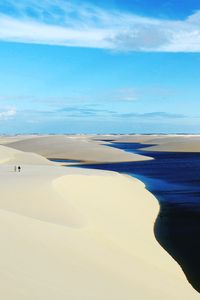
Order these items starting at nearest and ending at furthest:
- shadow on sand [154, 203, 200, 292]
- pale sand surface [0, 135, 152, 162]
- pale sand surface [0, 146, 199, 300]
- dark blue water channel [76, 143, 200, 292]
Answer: pale sand surface [0, 146, 199, 300], shadow on sand [154, 203, 200, 292], dark blue water channel [76, 143, 200, 292], pale sand surface [0, 135, 152, 162]

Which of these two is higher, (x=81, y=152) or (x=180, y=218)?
(x=81, y=152)

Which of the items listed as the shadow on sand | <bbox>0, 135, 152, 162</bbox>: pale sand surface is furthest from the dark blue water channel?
<bbox>0, 135, 152, 162</bbox>: pale sand surface

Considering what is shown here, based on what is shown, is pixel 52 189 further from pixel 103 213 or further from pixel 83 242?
pixel 83 242

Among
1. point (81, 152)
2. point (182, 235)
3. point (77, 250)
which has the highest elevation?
point (77, 250)

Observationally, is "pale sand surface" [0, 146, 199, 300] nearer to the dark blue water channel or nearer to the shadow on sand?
the shadow on sand

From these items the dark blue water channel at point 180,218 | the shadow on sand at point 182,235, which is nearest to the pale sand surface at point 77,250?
the shadow on sand at point 182,235

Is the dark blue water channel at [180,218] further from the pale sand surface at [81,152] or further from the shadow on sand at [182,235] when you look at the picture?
the pale sand surface at [81,152]

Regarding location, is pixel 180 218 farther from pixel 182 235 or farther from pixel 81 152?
pixel 81 152

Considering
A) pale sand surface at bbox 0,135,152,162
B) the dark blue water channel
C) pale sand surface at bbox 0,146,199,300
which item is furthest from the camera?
pale sand surface at bbox 0,135,152,162


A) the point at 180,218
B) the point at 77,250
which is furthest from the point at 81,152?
the point at 77,250
